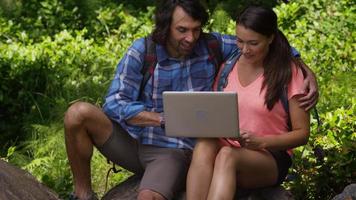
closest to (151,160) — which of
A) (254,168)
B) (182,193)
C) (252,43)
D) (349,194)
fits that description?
(182,193)

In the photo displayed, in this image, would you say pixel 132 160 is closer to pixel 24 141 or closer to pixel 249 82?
pixel 249 82

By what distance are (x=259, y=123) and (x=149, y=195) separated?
78 centimetres

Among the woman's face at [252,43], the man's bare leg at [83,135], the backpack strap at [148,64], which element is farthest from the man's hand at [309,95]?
the man's bare leg at [83,135]

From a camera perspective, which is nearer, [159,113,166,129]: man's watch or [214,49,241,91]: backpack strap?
[159,113,166,129]: man's watch

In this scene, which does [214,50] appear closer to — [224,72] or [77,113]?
[224,72]

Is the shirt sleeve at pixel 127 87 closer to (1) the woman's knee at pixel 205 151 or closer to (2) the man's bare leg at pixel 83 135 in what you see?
(2) the man's bare leg at pixel 83 135

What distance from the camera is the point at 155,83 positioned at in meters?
5.07

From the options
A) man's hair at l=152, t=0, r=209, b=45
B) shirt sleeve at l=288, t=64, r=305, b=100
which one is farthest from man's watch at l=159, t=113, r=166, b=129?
shirt sleeve at l=288, t=64, r=305, b=100

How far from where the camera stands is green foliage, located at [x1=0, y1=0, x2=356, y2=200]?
229 inches

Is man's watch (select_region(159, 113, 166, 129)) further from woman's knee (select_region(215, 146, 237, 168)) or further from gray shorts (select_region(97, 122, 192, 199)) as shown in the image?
woman's knee (select_region(215, 146, 237, 168))

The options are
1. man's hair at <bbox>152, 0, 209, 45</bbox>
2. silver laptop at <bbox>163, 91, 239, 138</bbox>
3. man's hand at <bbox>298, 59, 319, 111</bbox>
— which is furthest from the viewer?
man's hair at <bbox>152, 0, 209, 45</bbox>

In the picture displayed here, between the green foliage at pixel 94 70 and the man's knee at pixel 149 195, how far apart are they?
1.20 meters

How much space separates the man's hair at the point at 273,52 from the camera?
4.76m

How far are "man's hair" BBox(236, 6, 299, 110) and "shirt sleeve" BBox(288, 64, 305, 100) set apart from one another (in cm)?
3
